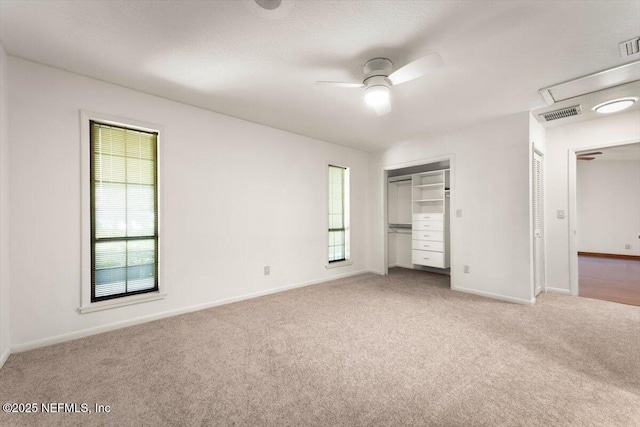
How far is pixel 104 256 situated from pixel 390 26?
11.4ft

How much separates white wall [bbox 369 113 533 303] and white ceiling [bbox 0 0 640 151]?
725 millimetres

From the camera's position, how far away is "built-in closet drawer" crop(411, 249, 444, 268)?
5.28m

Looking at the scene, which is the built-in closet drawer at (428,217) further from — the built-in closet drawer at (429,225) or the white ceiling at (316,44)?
the white ceiling at (316,44)

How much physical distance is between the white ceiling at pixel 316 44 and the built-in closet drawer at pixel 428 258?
298cm

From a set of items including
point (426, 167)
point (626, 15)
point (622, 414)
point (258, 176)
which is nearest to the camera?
point (622, 414)

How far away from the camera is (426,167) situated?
5934 millimetres

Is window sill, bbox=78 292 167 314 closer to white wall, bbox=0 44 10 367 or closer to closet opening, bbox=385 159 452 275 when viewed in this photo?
white wall, bbox=0 44 10 367

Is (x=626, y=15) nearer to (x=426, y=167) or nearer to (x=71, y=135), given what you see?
(x=426, y=167)

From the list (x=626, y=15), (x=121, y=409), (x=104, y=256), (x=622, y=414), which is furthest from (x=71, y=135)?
(x=622, y=414)

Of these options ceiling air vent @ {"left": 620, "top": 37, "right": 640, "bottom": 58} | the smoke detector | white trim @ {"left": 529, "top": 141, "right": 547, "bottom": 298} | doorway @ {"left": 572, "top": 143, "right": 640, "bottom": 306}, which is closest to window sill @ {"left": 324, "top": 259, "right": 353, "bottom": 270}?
white trim @ {"left": 529, "top": 141, "right": 547, "bottom": 298}

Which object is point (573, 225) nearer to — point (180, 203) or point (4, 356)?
point (180, 203)

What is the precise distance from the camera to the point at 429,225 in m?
5.48

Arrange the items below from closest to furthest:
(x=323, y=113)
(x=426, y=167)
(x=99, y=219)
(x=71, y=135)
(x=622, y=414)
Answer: (x=622, y=414), (x=71, y=135), (x=99, y=219), (x=323, y=113), (x=426, y=167)

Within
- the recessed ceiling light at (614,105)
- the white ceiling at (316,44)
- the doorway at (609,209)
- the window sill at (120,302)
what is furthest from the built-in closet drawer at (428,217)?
the window sill at (120,302)
